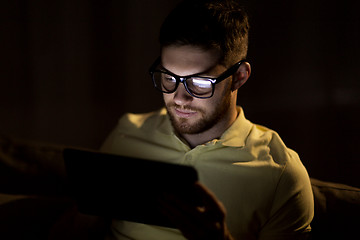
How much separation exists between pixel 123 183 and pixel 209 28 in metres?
0.53

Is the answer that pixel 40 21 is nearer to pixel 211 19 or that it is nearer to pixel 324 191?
pixel 211 19

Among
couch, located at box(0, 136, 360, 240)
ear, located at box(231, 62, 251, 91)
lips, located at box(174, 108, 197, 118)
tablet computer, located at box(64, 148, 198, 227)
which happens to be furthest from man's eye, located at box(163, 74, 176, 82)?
couch, located at box(0, 136, 360, 240)

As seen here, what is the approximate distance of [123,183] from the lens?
1.02 meters

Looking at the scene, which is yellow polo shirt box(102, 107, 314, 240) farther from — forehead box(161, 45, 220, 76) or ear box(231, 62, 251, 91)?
forehead box(161, 45, 220, 76)

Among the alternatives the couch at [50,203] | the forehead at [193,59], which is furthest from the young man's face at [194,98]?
the couch at [50,203]

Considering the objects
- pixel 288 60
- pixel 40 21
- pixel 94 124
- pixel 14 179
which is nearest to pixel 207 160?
pixel 288 60

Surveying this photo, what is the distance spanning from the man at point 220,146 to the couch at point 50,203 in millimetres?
102

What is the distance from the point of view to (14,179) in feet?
5.08

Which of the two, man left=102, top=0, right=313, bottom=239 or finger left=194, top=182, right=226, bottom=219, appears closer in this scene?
finger left=194, top=182, right=226, bottom=219

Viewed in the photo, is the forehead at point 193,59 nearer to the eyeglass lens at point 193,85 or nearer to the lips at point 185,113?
the eyeglass lens at point 193,85

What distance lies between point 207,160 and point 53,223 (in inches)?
26.6

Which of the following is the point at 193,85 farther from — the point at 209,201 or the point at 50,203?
the point at 50,203

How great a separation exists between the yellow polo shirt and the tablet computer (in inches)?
7.9

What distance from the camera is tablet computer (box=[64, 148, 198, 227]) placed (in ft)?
3.12
